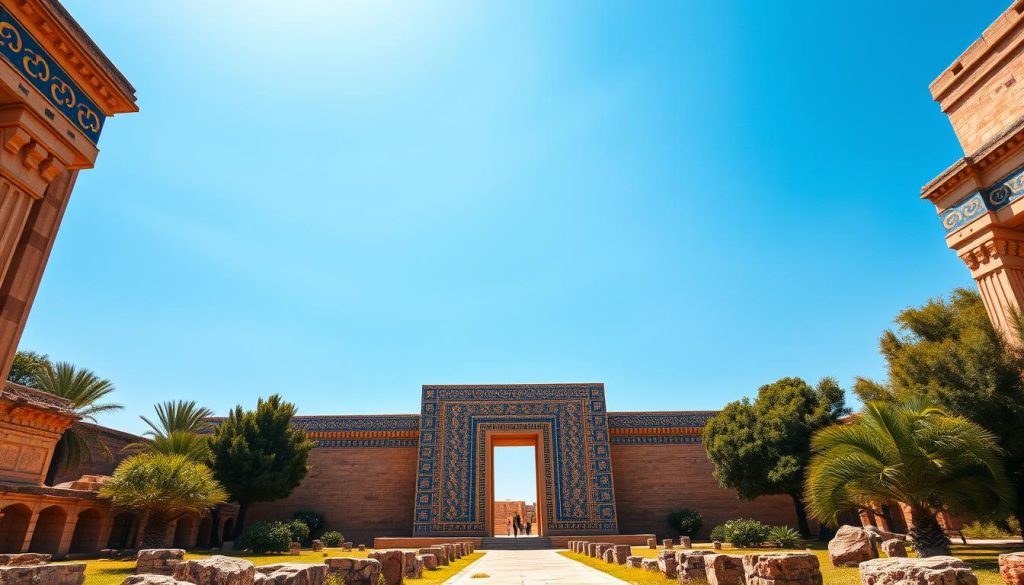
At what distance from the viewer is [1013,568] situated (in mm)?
3961

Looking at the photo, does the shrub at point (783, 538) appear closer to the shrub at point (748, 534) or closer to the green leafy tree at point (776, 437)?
the shrub at point (748, 534)

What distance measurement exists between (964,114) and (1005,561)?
9.55 meters

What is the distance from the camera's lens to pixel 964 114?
33.0 ft

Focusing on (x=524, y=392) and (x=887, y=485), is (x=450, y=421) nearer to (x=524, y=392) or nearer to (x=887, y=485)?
(x=524, y=392)

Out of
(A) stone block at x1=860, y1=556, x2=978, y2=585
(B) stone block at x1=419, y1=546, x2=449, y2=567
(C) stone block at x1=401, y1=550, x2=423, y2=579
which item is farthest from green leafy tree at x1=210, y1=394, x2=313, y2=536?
A: (A) stone block at x1=860, y1=556, x2=978, y2=585

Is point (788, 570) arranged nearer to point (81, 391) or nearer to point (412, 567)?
point (412, 567)

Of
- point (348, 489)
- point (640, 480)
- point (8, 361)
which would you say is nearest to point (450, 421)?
point (348, 489)

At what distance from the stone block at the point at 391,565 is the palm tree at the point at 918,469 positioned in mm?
6554

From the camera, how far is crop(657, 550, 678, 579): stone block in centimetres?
721

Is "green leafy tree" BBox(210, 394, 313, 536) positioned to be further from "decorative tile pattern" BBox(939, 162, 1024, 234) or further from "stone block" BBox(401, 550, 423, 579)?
"decorative tile pattern" BBox(939, 162, 1024, 234)

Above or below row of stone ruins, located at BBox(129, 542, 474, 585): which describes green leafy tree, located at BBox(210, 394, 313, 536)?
above

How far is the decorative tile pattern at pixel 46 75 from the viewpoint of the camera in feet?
13.4

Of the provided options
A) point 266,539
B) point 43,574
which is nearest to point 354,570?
point 43,574

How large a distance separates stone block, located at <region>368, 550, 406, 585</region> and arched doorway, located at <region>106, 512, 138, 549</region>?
36.7 feet
